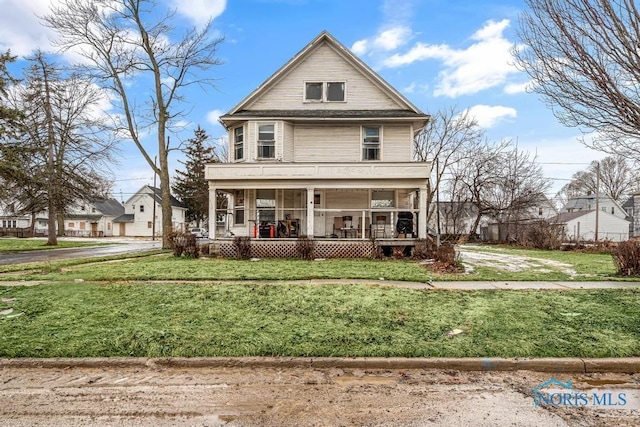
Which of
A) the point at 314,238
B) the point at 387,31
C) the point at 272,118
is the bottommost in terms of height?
the point at 314,238

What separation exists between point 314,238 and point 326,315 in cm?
995

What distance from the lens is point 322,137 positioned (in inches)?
742

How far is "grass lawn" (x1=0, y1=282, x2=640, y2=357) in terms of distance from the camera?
4.89 m

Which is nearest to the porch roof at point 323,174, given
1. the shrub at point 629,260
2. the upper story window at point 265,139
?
the upper story window at point 265,139

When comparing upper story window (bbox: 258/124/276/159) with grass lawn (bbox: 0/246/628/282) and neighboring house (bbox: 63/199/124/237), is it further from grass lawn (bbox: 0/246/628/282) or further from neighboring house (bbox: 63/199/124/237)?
neighboring house (bbox: 63/199/124/237)

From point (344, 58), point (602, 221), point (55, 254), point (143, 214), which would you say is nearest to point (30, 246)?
point (55, 254)

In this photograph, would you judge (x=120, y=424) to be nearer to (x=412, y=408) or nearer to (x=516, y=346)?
(x=412, y=408)

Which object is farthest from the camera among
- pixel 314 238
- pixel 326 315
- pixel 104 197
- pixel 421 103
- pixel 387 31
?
pixel 421 103

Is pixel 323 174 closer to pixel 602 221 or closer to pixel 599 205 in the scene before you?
pixel 602 221

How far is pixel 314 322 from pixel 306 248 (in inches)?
378

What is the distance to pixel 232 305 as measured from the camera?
6.97 m

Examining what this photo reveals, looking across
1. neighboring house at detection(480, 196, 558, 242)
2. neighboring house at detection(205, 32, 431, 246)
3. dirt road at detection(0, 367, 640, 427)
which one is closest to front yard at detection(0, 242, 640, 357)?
dirt road at detection(0, 367, 640, 427)

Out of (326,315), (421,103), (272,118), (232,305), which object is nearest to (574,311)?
(326,315)

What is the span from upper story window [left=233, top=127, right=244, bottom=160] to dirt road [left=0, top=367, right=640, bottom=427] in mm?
15323
